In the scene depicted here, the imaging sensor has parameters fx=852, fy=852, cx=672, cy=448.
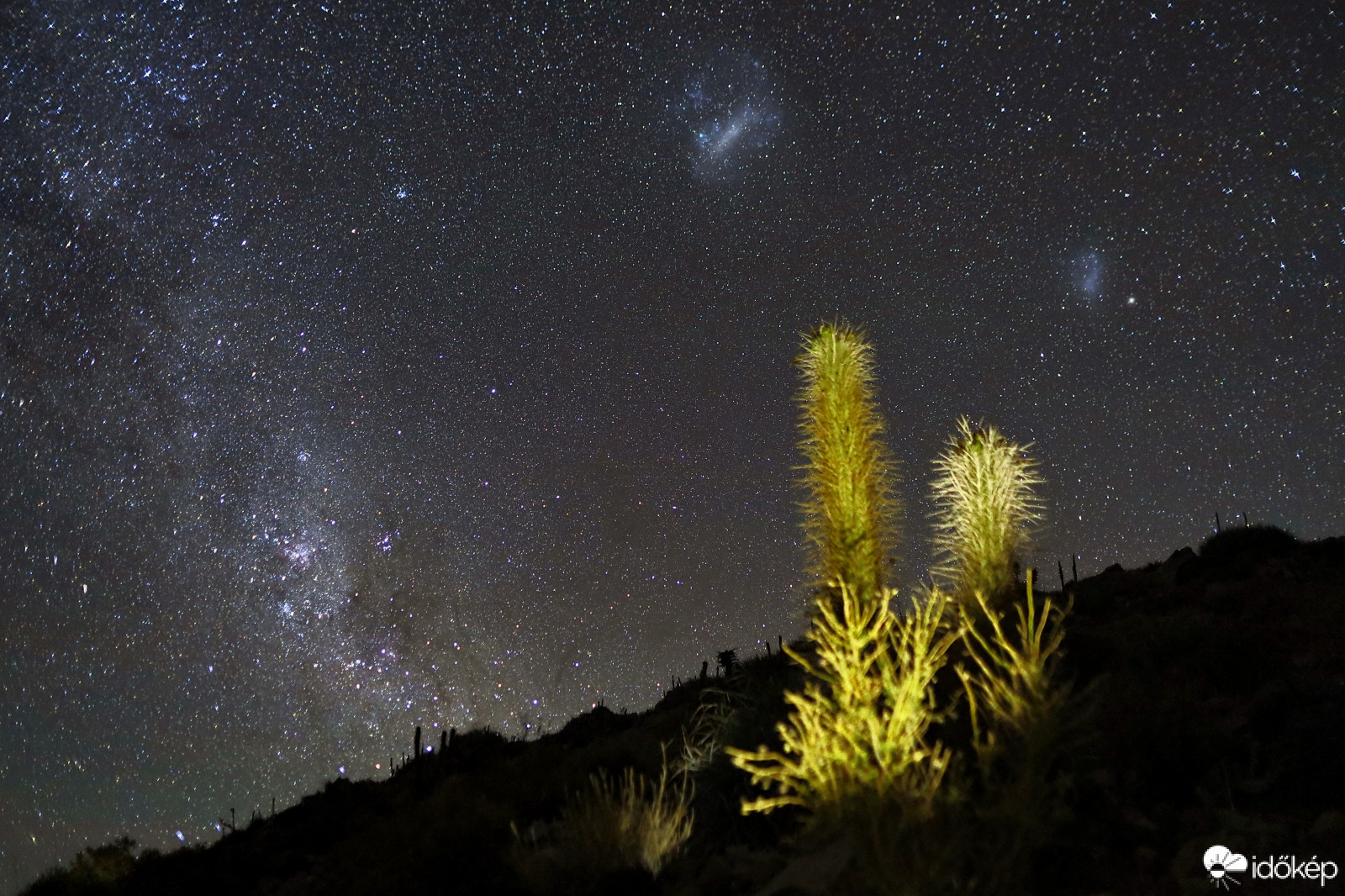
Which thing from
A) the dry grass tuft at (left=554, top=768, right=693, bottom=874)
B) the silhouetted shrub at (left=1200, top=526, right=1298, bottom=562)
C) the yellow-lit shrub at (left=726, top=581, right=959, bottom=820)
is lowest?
the dry grass tuft at (left=554, top=768, right=693, bottom=874)

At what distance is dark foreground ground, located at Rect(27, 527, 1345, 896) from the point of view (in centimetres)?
487

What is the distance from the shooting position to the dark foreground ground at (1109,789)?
4867 mm

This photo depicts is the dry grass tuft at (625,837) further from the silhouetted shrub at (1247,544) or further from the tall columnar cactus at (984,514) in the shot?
the silhouetted shrub at (1247,544)

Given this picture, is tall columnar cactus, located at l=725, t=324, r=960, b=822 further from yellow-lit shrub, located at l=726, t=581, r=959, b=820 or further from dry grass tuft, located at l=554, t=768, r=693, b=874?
dry grass tuft, located at l=554, t=768, r=693, b=874

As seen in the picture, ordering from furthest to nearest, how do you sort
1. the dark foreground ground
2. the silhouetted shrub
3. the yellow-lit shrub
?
the silhouetted shrub → the dark foreground ground → the yellow-lit shrub

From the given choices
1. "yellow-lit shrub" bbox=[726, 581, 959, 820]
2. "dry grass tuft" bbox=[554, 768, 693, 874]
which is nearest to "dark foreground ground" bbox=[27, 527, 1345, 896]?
"dry grass tuft" bbox=[554, 768, 693, 874]

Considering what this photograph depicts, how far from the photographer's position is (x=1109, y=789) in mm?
5453

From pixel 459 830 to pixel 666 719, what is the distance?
4.99 m

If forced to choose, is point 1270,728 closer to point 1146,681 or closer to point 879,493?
point 1146,681

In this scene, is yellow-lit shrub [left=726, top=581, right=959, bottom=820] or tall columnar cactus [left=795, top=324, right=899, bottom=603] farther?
tall columnar cactus [left=795, top=324, right=899, bottom=603]

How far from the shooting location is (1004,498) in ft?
32.5

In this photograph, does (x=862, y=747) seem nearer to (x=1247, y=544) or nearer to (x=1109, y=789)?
(x=1109, y=789)

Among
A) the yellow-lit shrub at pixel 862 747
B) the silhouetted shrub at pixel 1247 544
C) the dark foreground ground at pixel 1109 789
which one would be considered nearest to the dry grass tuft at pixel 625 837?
the dark foreground ground at pixel 1109 789

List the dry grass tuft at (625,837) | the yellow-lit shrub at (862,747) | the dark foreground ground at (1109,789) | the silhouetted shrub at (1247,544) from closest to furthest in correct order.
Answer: the yellow-lit shrub at (862,747) → the dark foreground ground at (1109,789) → the dry grass tuft at (625,837) → the silhouetted shrub at (1247,544)
